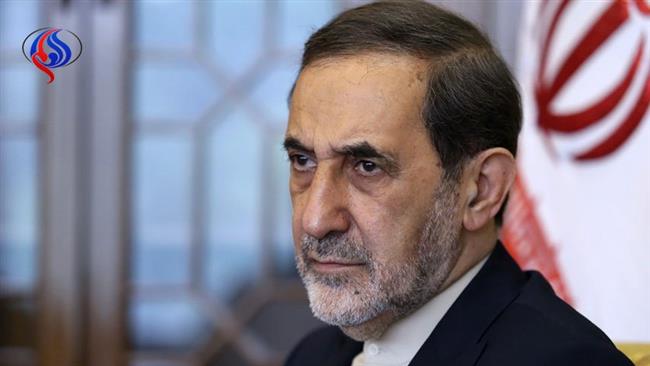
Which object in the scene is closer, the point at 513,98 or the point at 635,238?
the point at 513,98

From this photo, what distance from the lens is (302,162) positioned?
1607 millimetres

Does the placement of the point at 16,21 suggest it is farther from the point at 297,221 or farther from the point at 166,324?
the point at 297,221

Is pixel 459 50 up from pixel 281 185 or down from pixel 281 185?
up

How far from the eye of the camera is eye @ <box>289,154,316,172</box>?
62.7 inches

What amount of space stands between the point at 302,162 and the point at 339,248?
6.7 inches

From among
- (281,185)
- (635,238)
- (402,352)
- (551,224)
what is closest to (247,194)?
(281,185)

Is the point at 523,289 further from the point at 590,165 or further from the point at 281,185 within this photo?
the point at 281,185

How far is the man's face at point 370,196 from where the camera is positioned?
4.98ft

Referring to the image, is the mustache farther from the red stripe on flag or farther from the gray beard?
the red stripe on flag

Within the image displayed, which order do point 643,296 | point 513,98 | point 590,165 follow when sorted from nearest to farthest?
point 513,98
point 643,296
point 590,165

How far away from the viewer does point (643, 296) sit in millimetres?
2043

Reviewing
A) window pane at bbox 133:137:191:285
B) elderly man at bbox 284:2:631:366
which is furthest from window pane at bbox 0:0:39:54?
elderly man at bbox 284:2:631:366

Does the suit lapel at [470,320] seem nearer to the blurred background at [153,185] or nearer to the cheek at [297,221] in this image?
the cheek at [297,221]

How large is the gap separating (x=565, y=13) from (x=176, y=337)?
1.94 m
